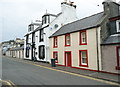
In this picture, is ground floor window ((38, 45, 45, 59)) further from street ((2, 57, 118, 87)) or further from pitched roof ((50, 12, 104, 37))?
street ((2, 57, 118, 87))

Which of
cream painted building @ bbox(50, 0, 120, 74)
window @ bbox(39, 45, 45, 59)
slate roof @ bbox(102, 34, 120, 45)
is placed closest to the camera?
slate roof @ bbox(102, 34, 120, 45)

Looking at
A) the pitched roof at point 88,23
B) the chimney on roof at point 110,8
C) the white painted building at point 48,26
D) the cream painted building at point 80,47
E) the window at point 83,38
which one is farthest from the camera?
the white painted building at point 48,26

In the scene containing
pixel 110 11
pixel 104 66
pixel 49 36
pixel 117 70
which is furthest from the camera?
pixel 49 36

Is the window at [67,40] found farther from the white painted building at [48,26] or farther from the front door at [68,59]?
the white painted building at [48,26]

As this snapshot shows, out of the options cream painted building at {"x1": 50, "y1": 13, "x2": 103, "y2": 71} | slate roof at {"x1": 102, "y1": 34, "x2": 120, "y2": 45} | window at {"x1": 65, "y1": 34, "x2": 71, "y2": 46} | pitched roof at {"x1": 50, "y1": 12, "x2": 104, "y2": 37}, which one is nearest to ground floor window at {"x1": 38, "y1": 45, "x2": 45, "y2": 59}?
cream painted building at {"x1": 50, "y1": 13, "x2": 103, "y2": 71}

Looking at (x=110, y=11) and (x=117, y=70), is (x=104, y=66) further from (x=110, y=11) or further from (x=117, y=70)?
(x=110, y=11)

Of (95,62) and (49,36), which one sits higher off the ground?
(49,36)

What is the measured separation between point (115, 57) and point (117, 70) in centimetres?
124

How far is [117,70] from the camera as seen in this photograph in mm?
10578

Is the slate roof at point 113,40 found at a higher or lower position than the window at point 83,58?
higher

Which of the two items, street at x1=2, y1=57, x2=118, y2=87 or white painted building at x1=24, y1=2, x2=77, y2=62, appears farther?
white painted building at x1=24, y1=2, x2=77, y2=62

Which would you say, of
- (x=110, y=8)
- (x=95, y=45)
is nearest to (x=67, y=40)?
(x=95, y=45)

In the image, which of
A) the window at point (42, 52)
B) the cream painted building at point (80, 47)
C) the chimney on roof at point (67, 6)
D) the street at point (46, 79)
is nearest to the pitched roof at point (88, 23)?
the cream painted building at point (80, 47)

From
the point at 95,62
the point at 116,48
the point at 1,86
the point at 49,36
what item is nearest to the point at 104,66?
the point at 95,62
